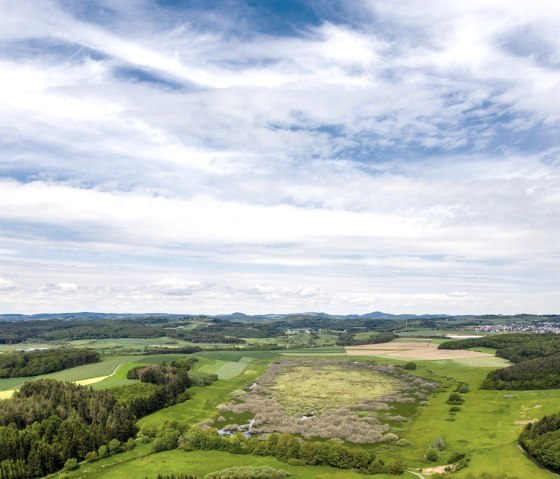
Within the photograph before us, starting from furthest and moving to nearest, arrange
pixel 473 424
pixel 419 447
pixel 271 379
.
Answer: pixel 271 379 < pixel 473 424 < pixel 419 447

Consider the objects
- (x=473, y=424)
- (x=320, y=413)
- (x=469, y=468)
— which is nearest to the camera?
(x=469, y=468)

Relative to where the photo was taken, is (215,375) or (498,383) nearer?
(498,383)

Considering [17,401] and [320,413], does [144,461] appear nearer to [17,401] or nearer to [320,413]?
[17,401]

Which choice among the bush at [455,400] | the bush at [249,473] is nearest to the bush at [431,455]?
the bush at [249,473]

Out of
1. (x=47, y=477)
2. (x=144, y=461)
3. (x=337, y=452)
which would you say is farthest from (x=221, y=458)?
(x=47, y=477)

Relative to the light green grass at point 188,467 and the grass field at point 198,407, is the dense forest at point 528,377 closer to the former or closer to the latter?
the light green grass at point 188,467

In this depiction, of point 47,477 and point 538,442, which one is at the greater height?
point 538,442

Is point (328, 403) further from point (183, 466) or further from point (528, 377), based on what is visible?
point (528, 377)
